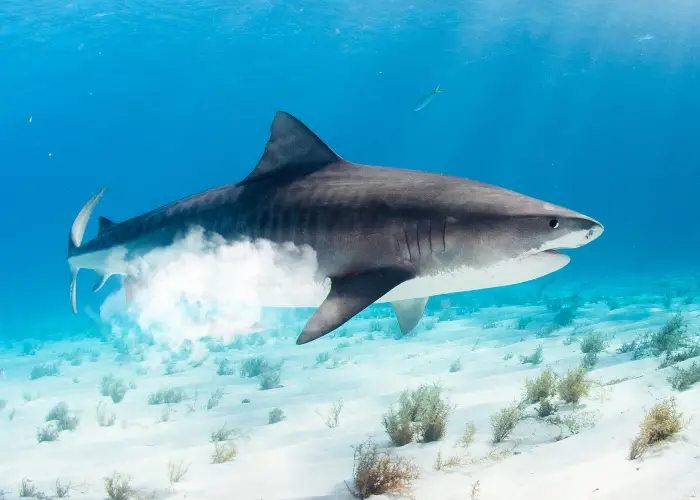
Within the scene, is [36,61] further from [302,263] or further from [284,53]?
[302,263]

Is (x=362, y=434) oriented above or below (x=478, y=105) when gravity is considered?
below

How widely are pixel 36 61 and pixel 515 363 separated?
5684 centimetres

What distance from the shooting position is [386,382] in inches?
301

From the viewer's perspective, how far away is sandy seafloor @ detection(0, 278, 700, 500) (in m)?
3.20

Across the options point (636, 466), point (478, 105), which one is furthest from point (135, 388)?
point (478, 105)

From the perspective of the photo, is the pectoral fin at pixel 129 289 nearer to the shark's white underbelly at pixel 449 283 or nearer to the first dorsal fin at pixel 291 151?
the shark's white underbelly at pixel 449 283

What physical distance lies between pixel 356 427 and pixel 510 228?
3254 millimetres

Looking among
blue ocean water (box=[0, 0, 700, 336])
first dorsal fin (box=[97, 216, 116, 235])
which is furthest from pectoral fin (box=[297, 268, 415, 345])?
blue ocean water (box=[0, 0, 700, 336])

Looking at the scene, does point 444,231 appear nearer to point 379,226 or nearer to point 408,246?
point 408,246

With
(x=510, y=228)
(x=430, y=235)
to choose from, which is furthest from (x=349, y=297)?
(x=510, y=228)

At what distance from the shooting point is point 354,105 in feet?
293

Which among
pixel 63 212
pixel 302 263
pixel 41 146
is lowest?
pixel 302 263

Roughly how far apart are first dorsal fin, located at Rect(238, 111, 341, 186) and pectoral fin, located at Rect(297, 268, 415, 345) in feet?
5.26

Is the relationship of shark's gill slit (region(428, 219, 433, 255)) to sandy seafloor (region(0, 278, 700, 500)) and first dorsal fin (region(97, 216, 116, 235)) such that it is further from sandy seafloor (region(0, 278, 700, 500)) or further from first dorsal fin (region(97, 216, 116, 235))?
first dorsal fin (region(97, 216, 116, 235))
